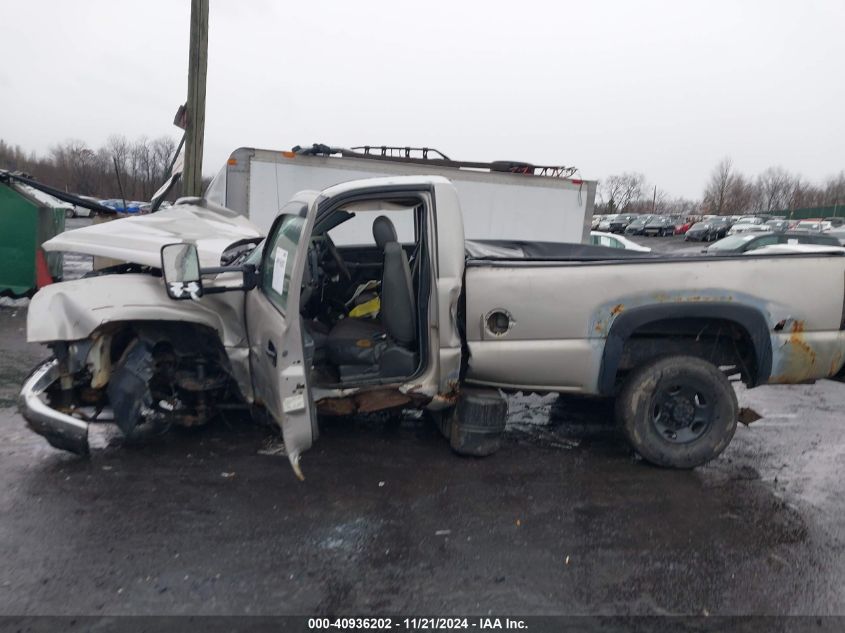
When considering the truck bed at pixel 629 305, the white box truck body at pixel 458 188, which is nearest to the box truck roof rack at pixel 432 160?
the white box truck body at pixel 458 188

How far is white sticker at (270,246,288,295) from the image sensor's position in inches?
151

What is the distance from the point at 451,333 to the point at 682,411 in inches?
67.5

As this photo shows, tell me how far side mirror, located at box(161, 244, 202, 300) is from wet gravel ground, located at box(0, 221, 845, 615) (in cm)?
125

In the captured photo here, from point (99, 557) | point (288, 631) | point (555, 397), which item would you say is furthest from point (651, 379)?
point (99, 557)

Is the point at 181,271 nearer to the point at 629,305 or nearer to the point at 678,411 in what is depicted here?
the point at 629,305

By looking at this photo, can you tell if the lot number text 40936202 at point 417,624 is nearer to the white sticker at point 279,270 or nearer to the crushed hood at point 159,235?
the white sticker at point 279,270

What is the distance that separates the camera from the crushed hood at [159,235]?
4.34 meters

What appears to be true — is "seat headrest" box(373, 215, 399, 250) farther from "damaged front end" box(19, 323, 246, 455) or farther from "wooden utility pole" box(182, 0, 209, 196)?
"wooden utility pole" box(182, 0, 209, 196)

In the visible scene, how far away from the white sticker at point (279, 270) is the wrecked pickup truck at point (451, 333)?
20 mm

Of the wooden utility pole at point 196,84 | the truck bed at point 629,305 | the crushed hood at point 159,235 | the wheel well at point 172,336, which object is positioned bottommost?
the wheel well at point 172,336

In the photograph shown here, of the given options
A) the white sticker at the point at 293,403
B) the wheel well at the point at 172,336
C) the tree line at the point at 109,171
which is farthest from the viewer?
the tree line at the point at 109,171

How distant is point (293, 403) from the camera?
3641 millimetres

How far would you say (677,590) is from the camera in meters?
3.08

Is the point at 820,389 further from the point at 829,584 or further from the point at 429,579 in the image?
the point at 429,579
